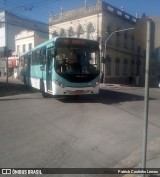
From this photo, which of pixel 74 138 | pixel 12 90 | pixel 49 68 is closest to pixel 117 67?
pixel 12 90

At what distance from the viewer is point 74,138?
26.8 feet

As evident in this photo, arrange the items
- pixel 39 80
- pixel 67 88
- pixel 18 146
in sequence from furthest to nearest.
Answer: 1. pixel 39 80
2. pixel 67 88
3. pixel 18 146

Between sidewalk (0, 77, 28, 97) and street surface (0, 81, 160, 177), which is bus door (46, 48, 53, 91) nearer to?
street surface (0, 81, 160, 177)

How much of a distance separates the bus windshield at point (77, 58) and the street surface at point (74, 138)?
2.96m

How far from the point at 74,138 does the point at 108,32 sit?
32.9 m

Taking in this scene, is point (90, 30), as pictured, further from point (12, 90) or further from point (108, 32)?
point (12, 90)

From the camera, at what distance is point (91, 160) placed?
6395 mm

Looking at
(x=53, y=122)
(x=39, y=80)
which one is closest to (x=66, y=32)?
(x=39, y=80)

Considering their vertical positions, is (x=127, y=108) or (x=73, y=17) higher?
(x=73, y=17)

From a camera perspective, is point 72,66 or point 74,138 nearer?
point 74,138

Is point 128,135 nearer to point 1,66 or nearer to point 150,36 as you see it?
point 150,36

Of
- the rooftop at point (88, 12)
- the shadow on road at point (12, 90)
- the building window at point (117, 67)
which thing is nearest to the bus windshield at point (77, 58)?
the shadow on road at point (12, 90)

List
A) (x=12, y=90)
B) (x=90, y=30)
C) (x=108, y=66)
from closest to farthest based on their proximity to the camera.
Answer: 1. (x=12, y=90)
2. (x=90, y=30)
3. (x=108, y=66)

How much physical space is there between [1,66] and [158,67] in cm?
3134
